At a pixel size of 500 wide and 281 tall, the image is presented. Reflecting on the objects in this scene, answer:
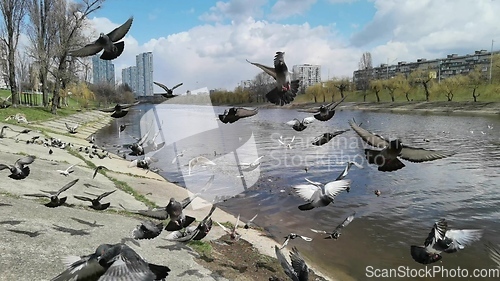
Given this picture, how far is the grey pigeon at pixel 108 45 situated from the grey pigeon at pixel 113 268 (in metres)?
2.97

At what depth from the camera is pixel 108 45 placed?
5605 millimetres

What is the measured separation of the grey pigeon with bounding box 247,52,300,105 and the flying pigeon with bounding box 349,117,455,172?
1.29 m

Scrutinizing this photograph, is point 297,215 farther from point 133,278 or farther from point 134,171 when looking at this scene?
point 133,278

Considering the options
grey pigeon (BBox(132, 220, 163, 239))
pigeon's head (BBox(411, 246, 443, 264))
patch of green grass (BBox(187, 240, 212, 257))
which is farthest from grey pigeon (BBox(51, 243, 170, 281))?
patch of green grass (BBox(187, 240, 212, 257))

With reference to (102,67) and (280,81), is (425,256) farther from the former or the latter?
(102,67)

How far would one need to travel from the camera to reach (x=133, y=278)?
3.89 m

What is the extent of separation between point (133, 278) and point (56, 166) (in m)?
17.0

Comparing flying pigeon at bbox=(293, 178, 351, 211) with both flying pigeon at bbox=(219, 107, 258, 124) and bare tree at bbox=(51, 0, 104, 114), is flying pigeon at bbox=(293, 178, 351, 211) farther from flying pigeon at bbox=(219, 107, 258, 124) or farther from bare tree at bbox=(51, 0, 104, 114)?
bare tree at bbox=(51, 0, 104, 114)

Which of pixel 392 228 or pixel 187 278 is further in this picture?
pixel 392 228

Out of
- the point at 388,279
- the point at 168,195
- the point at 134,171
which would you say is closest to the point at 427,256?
the point at 388,279

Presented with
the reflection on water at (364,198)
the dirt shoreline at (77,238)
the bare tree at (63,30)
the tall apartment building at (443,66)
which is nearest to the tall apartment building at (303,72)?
the reflection on water at (364,198)

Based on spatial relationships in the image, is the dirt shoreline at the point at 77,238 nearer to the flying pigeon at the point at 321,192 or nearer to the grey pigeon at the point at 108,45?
the flying pigeon at the point at 321,192

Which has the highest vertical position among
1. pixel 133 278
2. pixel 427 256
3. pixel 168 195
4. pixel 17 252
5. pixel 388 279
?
pixel 133 278

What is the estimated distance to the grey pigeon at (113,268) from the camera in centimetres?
392
